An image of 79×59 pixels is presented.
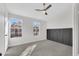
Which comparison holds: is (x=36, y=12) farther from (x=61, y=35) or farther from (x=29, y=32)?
(x=61, y=35)

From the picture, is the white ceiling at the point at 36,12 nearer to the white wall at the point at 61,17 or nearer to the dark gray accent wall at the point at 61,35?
the white wall at the point at 61,17

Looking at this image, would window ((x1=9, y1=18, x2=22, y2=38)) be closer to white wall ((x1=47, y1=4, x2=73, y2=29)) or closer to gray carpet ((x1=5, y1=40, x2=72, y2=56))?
gray carpet ((x1=5, y1=40, x2=72, y2=56))

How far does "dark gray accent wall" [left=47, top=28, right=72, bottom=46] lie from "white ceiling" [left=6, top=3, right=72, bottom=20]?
0.79ft

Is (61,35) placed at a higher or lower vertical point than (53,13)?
lower

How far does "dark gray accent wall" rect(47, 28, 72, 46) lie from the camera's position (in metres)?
1.92

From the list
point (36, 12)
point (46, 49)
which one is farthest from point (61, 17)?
point (46, 49)

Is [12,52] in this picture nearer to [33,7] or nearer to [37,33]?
[37,33]

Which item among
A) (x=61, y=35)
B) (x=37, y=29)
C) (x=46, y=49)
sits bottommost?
(x=46, y=49)

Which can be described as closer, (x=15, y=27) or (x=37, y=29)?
(x=15, y=27)

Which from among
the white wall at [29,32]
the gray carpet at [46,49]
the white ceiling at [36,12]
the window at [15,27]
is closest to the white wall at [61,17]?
the white ceiling at [36,12]

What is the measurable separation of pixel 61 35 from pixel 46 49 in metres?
0.35

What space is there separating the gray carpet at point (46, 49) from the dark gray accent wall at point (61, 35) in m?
0.07

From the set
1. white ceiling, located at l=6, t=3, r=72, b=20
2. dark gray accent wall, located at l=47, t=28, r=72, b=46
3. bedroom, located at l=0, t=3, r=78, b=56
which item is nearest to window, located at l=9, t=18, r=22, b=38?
bedroom, located at l=0, t=3, r=78, b=56

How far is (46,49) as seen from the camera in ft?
6.20
